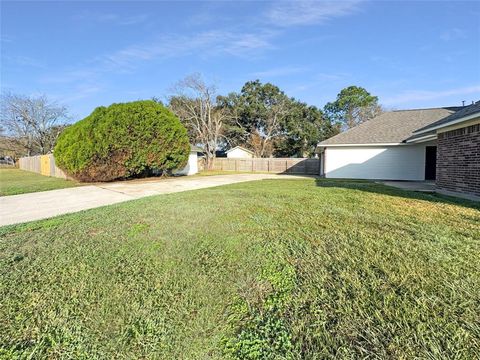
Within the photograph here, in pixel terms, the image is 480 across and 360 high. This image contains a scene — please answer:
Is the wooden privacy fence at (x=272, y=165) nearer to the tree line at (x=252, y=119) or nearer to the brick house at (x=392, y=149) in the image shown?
the tree line at (x=252, y=119)

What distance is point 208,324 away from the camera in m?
1.87

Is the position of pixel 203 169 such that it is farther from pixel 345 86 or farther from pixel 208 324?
pixel 208 324

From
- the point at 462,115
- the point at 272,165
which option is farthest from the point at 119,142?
the point at 272,165

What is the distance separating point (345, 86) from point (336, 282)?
4066cm

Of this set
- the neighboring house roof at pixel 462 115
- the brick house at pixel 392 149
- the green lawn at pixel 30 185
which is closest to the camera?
the neighboring house roof at pixel 462 115

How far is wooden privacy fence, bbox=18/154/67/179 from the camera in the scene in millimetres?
18620

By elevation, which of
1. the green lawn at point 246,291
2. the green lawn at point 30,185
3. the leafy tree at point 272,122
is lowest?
the green lawn at point 246,291

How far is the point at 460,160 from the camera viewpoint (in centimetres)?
750

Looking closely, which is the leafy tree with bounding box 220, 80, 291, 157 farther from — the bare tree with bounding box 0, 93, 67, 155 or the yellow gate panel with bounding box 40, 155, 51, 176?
the bare tree with bounding box 0, 93, 67, 155

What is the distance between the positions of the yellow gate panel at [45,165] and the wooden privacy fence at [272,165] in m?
15.7

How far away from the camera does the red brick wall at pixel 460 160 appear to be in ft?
22.5

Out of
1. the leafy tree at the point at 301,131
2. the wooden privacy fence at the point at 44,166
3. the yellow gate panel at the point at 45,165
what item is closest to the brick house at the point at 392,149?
the leafy tree at the point at 301,131

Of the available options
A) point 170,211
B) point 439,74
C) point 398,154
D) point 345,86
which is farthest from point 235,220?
point 345,86

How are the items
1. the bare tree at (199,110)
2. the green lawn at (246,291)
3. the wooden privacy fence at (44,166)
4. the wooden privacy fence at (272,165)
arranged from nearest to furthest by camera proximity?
1. the green lawn at (246,291)
2. the wooden privacy fence at (44,166)
3. the wooden privacy fence at (272,165)
4. the bare tree at (199,110)
